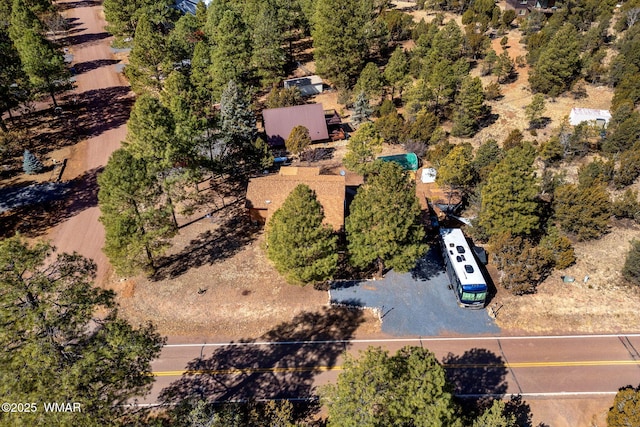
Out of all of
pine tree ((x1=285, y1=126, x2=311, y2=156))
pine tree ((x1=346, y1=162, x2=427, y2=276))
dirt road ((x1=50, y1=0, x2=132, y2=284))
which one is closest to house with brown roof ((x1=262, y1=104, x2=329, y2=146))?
pine tree ((x1=285, y1=126, x2=311, y2=156))

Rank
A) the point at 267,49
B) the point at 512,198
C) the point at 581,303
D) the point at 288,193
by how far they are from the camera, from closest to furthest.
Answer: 1. the point at 581,303
2. the point at 512,198
3. the point at 288,193
4. the point at 267,49

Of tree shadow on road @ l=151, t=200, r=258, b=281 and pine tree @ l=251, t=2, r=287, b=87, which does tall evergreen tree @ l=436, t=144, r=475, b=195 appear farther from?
pine tree @ l=251, t=2, r=287, b=87

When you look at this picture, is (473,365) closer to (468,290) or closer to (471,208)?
(468,290)

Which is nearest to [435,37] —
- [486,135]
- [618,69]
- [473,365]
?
[486,135]

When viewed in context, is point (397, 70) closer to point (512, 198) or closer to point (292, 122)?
point (292, 122)

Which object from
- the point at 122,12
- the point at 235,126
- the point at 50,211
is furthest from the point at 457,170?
the point at 122,12

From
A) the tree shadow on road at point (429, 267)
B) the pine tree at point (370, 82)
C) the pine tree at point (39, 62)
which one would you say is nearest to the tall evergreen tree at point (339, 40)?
the pine tree at point (370, 82)
